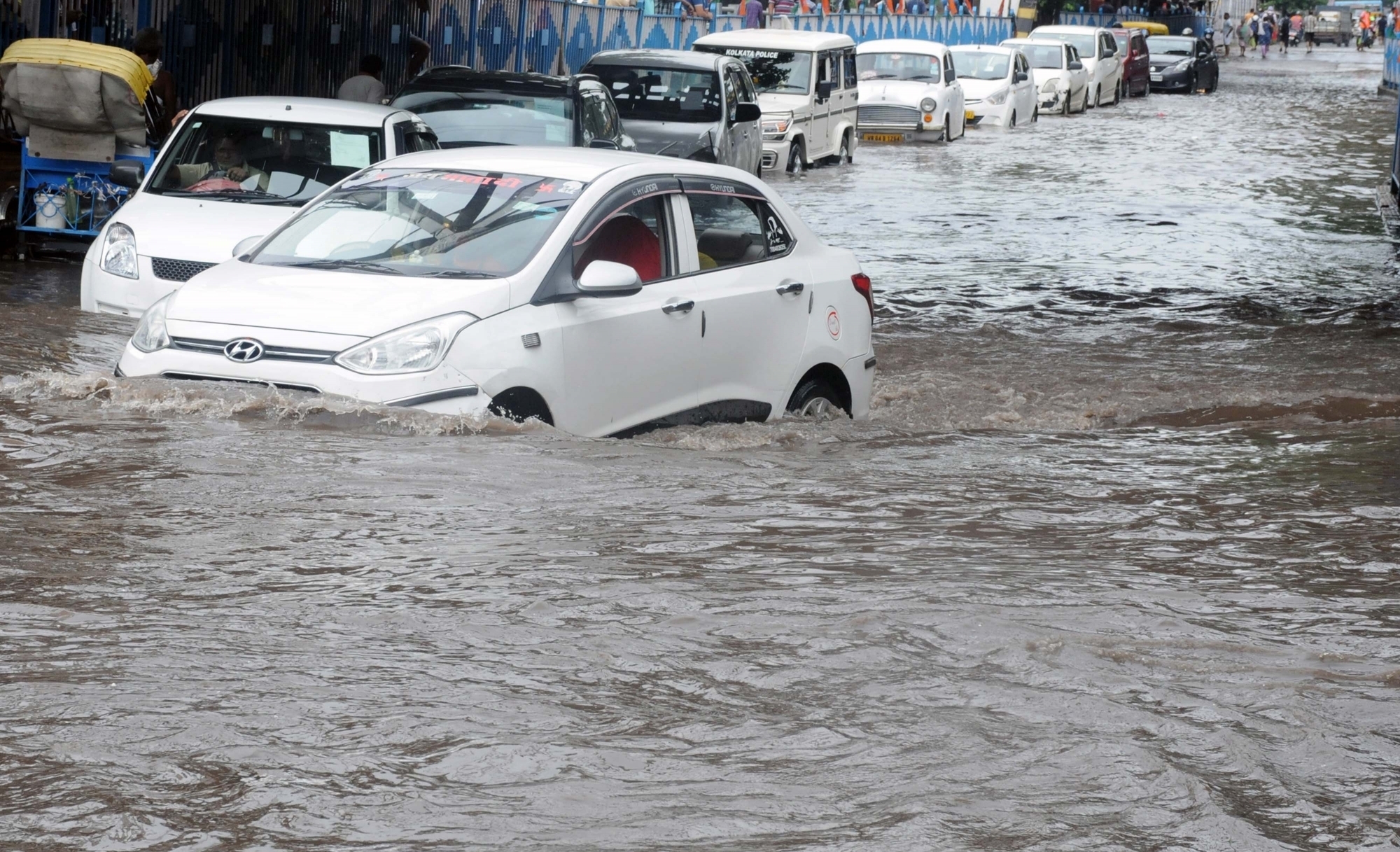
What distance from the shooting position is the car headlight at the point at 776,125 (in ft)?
74.6

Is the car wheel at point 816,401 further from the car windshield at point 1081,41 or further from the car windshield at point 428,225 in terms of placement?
the car windshield at point 1081,41

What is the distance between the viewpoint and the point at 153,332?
662cm

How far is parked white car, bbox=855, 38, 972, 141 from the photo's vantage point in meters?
28.7

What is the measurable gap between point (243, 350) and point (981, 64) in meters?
29.0

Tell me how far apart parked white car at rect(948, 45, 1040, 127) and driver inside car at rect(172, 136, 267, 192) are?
895 inches

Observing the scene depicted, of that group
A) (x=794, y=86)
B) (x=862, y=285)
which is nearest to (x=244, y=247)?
(x=862, y=285)

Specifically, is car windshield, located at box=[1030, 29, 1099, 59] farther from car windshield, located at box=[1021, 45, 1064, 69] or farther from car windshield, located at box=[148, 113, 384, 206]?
car windshield, located at box=[148, 113, 384, 206]

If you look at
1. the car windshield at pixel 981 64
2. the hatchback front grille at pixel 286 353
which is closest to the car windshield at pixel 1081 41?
the car windshield at pixel 981 64

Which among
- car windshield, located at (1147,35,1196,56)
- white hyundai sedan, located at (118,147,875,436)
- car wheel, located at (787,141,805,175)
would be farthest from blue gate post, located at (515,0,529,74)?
car windshield, located at (1147,35,1196,56)

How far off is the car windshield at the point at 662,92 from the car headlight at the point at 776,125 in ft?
10.6

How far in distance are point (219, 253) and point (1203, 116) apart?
1269 inches

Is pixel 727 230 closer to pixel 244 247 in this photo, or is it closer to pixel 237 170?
pixel 244 247

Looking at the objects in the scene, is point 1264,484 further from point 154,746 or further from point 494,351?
point 154,746

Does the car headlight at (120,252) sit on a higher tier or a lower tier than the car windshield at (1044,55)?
lower
